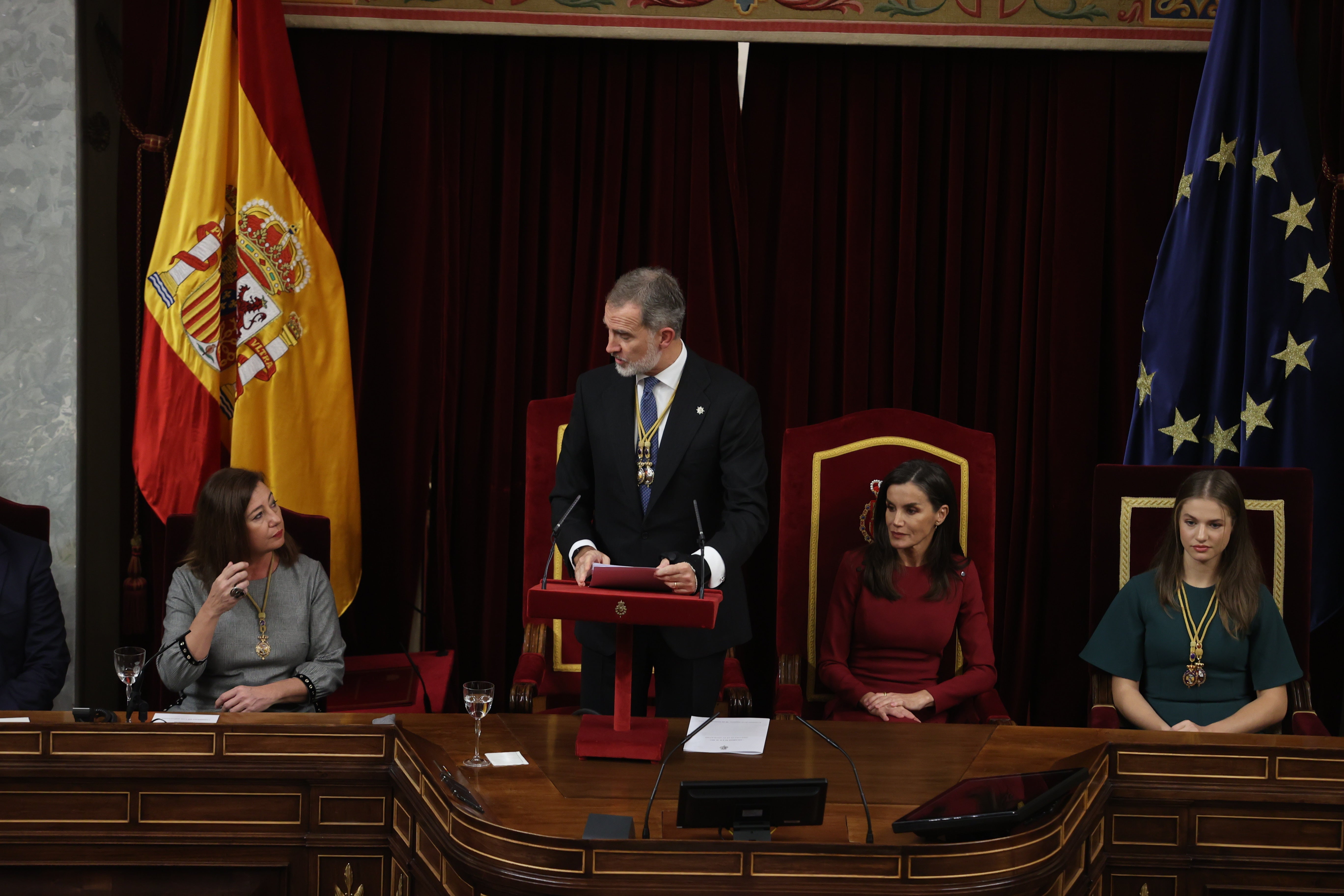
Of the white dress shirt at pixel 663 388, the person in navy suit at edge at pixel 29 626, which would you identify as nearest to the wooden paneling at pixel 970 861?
the white dress shirt at pixel 663 388

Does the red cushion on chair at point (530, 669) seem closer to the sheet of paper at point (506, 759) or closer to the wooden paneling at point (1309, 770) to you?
the sheet of paper at point (506, 759)

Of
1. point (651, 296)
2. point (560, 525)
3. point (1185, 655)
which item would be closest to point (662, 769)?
point (560, 525)

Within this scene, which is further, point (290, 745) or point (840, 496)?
point (840, 496)

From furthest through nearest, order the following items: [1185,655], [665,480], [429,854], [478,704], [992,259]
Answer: [992,259]
[1185,655]
[665,480]
[478,704]
[429,854]

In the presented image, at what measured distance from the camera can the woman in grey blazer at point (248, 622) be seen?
2.89 m

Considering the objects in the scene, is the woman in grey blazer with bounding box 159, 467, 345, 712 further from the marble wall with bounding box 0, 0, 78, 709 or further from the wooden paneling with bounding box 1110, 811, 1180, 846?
the wooden paneling with bounding box 1110, 811, 1180, 846

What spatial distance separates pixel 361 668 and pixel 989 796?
2.22 m

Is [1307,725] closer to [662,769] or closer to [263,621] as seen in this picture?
[662,769]

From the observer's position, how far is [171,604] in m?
2.95

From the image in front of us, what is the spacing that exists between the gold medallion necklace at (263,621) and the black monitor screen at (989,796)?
1726mm

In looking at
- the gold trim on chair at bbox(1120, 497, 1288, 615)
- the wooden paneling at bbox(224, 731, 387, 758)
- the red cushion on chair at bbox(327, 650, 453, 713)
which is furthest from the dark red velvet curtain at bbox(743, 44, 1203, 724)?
the wooden paneling at bbox(224, 731, 387, 758)

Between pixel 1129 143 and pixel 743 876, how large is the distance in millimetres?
2926

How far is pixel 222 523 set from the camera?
9.65 feet

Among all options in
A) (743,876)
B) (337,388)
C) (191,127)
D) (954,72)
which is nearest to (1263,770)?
(743,876)
